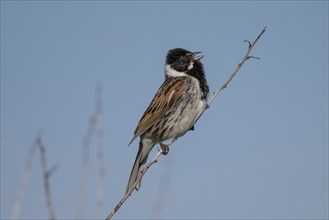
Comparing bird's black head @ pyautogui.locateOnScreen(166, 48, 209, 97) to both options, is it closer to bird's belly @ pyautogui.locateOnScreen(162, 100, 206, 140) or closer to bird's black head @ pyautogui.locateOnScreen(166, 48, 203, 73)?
bird's black head @ pyautogui.locateOnScreen(166, 48, 203, 73)

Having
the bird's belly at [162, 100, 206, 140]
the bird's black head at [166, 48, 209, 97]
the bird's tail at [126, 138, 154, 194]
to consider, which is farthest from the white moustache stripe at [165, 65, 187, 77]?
the bird's tail at [126, 138, 154, 194]

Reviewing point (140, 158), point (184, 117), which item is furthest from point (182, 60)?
point (140, 158)

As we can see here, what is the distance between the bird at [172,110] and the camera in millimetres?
4953

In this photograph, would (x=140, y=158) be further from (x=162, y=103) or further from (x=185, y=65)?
(x=185, y=65)

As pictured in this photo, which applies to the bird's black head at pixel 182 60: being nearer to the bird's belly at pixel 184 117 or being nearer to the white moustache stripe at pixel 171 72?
the white moustache stripe at pixel 171 72

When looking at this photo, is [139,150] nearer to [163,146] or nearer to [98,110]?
[163,146]

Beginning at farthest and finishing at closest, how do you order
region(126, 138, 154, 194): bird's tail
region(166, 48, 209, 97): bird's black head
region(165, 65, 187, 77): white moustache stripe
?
1. region(165, 65, 187, 77): white moustache stripe
2. region(166, 48, 209, 97): bird's black head
3. region(126, 138, 154, 194): bird's tail

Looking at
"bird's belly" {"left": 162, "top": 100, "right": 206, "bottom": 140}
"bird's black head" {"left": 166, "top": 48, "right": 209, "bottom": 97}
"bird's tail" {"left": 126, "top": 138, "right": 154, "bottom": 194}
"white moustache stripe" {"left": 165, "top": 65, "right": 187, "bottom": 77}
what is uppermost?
"bird's black head" {"left": 166, "top": 48, "right": 209, "bottom": 97}

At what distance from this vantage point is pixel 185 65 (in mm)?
5508

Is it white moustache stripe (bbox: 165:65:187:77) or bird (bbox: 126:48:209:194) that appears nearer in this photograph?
bird (bbox: 126:48:209:194)

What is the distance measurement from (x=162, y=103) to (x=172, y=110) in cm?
16

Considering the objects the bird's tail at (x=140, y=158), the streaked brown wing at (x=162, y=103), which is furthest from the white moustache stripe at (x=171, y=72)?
the bird's tail at (x=140, y=158)

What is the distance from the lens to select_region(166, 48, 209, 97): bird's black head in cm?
534

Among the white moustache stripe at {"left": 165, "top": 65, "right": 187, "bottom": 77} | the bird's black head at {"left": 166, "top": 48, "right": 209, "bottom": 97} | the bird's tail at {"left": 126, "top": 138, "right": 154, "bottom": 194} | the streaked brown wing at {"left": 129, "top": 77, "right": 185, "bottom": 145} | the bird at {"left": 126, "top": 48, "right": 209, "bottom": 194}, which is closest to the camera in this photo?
the bird's tail at {"left": 126, "top": 138, "right": 154, "bottom": 194}
